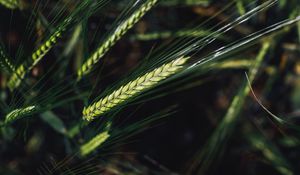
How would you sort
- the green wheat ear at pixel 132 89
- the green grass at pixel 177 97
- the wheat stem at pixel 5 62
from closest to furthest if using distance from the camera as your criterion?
the green wheat ear at pixel 132 89 → the wheat stem at pixel 5 62 → the green grass at pixel 177 97

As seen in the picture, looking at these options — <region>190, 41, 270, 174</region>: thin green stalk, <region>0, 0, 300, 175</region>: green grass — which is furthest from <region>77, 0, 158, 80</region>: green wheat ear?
<region>190, 41, 270, 174</region>: thin green stalk

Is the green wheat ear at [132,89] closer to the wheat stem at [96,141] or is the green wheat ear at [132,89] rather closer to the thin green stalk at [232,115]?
the wheat stem at [96,141]

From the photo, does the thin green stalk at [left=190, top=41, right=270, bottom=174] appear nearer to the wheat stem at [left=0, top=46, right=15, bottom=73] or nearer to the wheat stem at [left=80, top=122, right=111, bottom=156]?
the wheat stem at [left=80, top=122, right=111, bottom=156]

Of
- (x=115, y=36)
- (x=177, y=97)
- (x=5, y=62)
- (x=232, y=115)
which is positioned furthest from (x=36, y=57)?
(x=177, y=97)

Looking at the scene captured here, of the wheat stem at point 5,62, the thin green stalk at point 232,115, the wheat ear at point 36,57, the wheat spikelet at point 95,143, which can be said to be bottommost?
the thin green stalk at point 232,115

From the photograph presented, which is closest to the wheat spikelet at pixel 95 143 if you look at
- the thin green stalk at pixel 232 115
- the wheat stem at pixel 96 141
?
the wheat stem at pixel 96 141

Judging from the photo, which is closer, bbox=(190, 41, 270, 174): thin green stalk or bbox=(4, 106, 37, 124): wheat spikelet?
bbox=(4, 106, 37, 124): wheat spikelet
